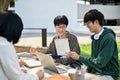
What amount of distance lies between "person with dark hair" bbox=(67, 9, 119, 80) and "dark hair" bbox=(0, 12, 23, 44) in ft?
3.50

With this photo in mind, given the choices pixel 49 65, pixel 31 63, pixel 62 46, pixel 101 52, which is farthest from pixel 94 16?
pixel 31 63

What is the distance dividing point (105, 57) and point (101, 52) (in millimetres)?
68

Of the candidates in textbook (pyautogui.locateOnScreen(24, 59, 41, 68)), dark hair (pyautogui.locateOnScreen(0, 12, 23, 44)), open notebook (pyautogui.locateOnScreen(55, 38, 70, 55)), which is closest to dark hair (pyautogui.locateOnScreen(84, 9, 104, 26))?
open notebook (pyautogui.locateOnScreen(55, 38, 70, 55))

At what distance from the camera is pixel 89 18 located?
3.63 metres

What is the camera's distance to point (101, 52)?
3.59m

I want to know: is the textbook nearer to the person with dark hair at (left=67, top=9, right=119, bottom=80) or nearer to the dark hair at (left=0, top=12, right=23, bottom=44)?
the person with dark hair at (left=67, top=9, right=119, bottom=80)

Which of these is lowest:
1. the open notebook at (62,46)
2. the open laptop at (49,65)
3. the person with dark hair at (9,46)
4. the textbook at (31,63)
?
the textbook at (31,63)

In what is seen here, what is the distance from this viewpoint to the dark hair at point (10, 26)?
262 cm

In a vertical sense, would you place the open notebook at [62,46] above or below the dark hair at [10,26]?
below

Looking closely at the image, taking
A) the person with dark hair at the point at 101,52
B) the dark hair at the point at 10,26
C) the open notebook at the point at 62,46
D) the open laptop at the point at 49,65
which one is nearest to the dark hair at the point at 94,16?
the person with dark hair at the point at 101,52

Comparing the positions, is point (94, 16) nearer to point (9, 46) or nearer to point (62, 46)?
point (62, 46)

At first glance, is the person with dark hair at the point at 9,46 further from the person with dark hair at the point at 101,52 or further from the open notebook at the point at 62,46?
the open notebook at the point at 62,46

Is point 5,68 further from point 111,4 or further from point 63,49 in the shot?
point 111,4

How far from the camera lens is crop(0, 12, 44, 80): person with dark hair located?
2.57 metres
